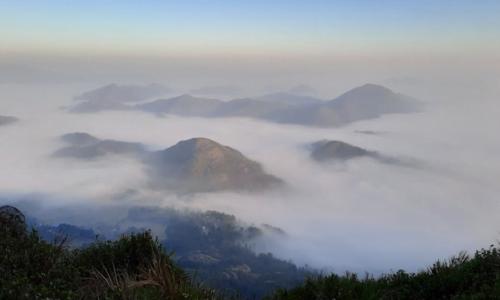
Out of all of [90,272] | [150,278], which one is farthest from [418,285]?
[90,272]

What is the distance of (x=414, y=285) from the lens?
21.0ft

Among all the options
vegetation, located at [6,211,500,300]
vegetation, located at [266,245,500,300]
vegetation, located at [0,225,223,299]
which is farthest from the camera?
vegetation, located at [266,245,500,300]

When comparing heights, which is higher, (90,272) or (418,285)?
(90,272)

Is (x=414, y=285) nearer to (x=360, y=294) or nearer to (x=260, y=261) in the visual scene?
(x=360, y=294)

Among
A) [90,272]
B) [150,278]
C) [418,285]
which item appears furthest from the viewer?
[418,285]

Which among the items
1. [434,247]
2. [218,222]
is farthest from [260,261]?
[434,247]

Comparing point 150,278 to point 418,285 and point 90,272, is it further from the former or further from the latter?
point 418,285

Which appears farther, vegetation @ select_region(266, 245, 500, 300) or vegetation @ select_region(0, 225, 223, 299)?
vegetation @ select_region(266, 245, 500, 300)

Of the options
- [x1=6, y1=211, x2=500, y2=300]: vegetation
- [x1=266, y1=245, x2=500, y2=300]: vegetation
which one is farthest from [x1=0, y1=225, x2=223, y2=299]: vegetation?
[x1=266, y1=245, x2=500, y2=300]: vegetation

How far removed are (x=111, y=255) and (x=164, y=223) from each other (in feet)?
623

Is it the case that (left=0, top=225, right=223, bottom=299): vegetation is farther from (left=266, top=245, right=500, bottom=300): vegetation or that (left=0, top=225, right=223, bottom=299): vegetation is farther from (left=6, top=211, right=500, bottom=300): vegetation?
(left=266, top=245, right=500, bottom=300): vegetation

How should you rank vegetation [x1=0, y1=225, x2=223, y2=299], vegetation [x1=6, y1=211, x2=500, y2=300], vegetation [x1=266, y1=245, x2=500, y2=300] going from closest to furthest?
vegetation [x1=0, y1=225, x2=223, y2=299], vegetation [x1=6, y1=211, x2=500, y2=300], vegetation [x1=266, y1=245, x2=500, y2=300]

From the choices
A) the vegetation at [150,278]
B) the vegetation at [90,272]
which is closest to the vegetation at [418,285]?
the vegetation at [150,278]

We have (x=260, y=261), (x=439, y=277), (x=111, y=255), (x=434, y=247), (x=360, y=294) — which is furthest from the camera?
(x=434, y=247)
